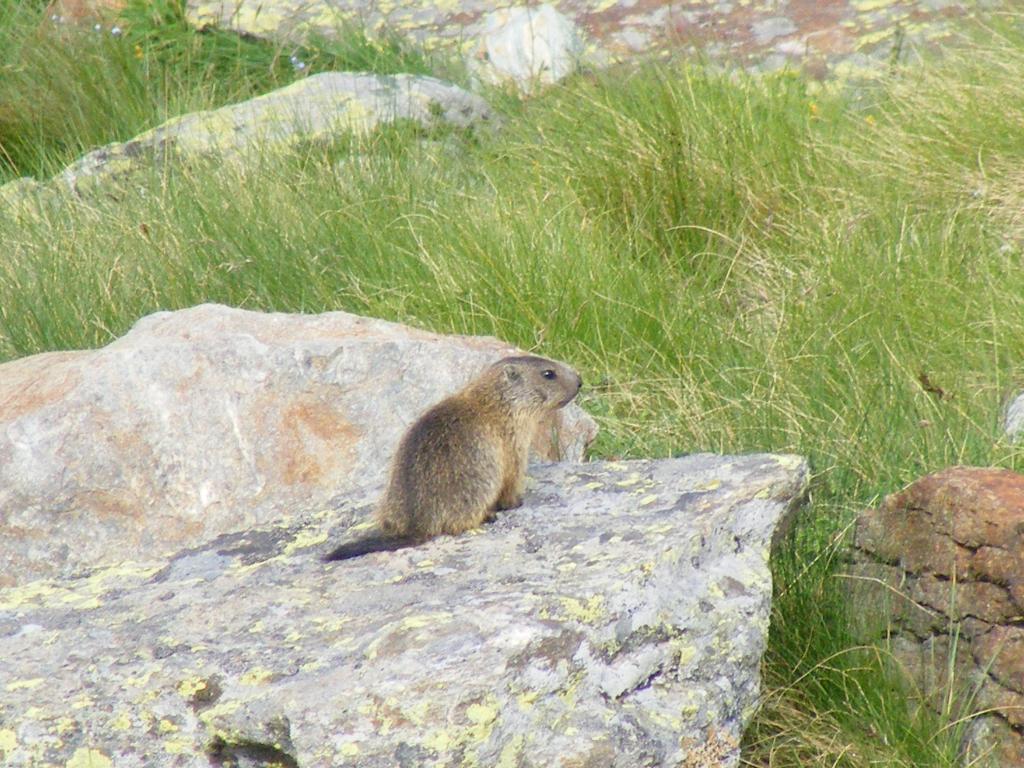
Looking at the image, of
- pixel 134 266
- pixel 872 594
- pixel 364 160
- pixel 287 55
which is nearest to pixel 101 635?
pixel 872 594

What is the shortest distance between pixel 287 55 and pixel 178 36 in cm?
79

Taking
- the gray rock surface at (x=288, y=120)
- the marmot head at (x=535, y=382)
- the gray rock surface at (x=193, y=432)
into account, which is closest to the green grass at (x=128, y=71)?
the gray rock surface at (x=288, y=120)

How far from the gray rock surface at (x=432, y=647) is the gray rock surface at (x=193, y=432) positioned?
34cm

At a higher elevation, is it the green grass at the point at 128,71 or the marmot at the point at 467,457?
the green grass at the point at 128,71

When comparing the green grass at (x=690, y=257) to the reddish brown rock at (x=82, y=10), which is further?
the reddish brown rock at (x=82, y=10)

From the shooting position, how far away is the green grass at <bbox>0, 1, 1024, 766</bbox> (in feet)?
15.0

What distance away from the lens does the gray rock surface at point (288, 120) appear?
7.29 m

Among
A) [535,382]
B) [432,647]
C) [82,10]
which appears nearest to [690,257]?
[535,382]

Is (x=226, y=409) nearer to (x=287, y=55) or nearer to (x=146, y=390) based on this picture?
(x=146, y=390)

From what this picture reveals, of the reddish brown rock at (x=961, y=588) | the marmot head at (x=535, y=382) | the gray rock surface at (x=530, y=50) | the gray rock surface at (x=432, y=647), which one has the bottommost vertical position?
the reddish brown rock at (x=961, y=588)

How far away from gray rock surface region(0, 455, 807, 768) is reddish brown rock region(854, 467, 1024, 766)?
1.15 feet

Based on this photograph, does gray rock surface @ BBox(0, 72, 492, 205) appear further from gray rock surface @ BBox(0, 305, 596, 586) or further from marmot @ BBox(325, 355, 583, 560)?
marmot @ BBox(325, 355, 583, 560)

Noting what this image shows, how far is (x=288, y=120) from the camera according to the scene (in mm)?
7469

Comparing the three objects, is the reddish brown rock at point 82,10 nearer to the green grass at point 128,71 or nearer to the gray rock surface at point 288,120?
the green grass at point 128,71
